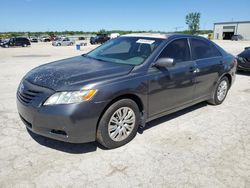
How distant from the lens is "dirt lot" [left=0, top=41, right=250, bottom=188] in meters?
2.88

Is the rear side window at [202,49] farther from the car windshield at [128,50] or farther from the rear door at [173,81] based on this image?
the car windshield at [128,50]

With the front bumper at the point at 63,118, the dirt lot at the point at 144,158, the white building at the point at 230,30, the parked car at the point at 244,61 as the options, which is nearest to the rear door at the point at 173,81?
the dirt lot at the point at 144,158

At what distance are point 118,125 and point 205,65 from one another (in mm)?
2392

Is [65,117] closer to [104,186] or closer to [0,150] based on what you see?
[104,186]

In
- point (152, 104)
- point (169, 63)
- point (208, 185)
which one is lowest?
point (208, 185)

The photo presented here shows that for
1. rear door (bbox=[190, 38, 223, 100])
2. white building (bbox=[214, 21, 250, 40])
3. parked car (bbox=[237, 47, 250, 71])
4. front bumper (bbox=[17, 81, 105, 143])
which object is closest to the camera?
front bumper (bbox=[17, 81, 105, 143])

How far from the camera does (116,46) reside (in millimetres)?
4703

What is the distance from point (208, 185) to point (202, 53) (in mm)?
2890

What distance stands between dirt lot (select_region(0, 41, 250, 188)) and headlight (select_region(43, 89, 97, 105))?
82 centimetres

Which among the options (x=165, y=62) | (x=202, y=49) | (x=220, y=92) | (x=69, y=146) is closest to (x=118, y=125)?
(x=69, y=146)

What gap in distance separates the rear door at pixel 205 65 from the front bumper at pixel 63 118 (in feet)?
7.91

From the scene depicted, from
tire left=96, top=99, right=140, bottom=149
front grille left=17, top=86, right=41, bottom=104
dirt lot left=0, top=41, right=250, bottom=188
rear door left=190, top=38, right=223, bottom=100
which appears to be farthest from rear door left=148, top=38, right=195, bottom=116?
front grille left=17, top=86, right=41, bottom=104

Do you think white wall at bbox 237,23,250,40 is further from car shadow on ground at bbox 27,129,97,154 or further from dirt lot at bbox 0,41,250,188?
car shadow on ground at bbox 27,129,97,154

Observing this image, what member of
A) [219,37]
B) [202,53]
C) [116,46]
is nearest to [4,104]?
[116,46]
